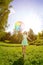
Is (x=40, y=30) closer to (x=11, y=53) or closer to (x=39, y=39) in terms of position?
(x=39, y=39)

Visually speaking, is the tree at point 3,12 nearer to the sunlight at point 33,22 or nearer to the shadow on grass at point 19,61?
the sunlight at point 33,22

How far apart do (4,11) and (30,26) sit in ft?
1.34

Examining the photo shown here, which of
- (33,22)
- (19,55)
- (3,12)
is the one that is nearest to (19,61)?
(19,55)

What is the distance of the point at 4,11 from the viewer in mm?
2789

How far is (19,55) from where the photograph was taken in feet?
8.73

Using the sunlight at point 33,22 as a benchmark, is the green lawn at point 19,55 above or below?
below

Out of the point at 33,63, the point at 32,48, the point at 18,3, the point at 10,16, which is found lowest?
the point at 33,63

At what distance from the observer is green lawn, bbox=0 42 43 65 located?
8.67 ft

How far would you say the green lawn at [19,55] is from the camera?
8.67ft

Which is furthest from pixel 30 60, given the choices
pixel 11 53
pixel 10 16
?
pixel 10 16

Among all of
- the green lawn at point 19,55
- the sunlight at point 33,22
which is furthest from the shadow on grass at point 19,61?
the sunlight at point 33,22

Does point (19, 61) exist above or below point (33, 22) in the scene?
below

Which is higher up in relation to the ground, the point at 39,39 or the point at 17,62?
the point at 39,39

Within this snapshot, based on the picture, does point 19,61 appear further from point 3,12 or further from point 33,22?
point 3,12
